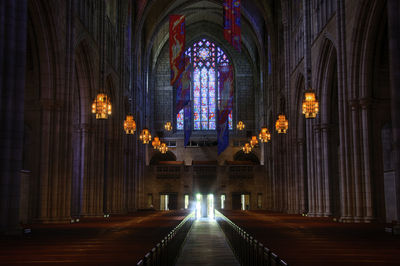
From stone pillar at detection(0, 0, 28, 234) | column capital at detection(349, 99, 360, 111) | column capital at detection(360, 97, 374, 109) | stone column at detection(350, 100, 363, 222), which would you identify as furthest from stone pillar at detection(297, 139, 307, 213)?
stone pillar at detection(0, 0, 28, 234)

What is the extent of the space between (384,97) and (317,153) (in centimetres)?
649

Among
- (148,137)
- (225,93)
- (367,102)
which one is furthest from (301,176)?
(367,102)

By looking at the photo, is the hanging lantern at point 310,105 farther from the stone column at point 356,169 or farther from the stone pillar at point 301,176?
the stone pillar at point 301,176

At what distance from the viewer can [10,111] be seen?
1423cm

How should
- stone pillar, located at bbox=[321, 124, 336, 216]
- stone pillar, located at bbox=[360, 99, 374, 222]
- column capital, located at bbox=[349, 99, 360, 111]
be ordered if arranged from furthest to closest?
stone pillar, located at bbox=[321, 124, 336, 216]
column capital, located at bbox=[349, 99, 360, 111]
stone pillar, located at bbox=[360, 99, 374, 222]

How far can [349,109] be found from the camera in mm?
21016

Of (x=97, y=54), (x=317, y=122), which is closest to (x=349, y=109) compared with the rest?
(x=317, y=122)

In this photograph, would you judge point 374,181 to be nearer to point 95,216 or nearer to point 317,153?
point 317,153

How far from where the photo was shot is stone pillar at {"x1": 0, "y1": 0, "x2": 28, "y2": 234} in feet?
46.1

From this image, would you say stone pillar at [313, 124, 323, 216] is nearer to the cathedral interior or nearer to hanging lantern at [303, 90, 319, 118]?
the cathedral interior

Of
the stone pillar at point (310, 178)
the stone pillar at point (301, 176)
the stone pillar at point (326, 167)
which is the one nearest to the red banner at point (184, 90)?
the stone pillar at point (301, 176)

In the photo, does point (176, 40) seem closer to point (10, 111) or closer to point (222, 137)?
point (222, 137)

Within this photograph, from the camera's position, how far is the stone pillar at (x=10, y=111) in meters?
14.0

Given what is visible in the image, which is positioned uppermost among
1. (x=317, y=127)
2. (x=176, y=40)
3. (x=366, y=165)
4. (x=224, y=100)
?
(x=176, y=40)
